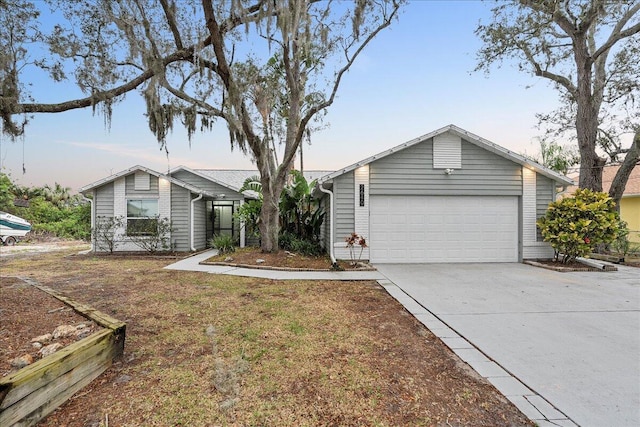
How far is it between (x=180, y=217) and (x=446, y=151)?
9925mm

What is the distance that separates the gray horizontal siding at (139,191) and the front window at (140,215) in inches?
10.4

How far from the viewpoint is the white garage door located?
9.27 meters

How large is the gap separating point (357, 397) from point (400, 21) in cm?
1011

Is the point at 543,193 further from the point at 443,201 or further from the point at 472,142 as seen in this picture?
the point at 443,201

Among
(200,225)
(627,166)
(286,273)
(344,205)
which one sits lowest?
(286,273)

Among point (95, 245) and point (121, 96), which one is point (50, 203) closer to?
point (95, 245)

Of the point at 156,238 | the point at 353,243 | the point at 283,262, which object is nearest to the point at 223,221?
the point at 156,238

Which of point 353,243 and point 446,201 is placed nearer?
point 353,243

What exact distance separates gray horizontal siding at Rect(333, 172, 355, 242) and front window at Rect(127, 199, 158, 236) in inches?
285

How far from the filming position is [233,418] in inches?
84.4

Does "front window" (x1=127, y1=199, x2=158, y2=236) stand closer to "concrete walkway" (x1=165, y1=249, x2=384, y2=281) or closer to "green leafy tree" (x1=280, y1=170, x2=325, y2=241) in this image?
"concrete walkway" (x1=165, y1=249, x2=384, y2=281)

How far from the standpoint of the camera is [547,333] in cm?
379

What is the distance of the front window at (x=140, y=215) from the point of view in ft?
38.4

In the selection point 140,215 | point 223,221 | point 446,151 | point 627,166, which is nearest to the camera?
point 446,151
